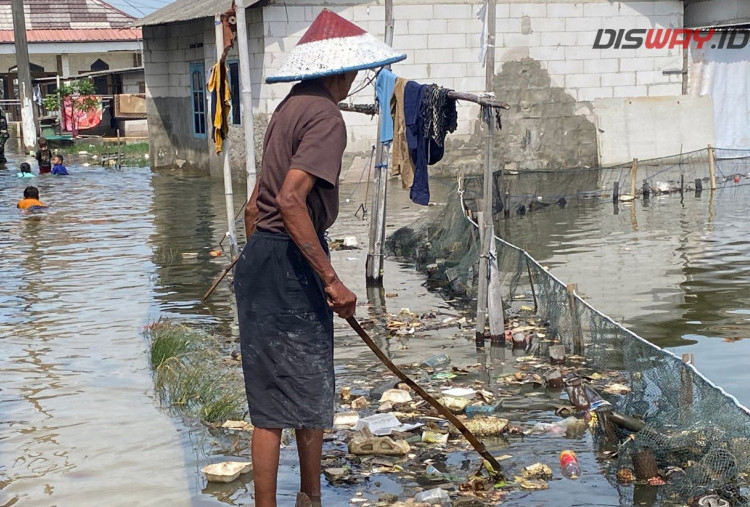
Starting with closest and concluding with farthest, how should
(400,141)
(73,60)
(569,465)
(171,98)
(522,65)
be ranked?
(569,465) < (400,141) < (522,65) < (171,98) < (73,60)

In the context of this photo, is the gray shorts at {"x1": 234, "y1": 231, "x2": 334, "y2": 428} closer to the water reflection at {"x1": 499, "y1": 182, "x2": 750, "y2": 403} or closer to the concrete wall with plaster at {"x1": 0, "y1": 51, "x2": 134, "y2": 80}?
the water reflection at {"x1": 499, "y1": 182, "x2": 750, "y2": 403}

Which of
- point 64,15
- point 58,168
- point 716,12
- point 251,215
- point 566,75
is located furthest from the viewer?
point 64,15

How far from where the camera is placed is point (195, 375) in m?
6.96

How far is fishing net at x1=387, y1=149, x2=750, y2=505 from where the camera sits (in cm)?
488

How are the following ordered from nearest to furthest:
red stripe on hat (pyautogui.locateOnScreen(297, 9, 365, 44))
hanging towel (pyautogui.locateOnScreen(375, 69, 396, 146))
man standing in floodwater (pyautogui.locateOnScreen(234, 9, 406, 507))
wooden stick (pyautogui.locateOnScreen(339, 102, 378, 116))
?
1. man standing in floodwater (pyautogui.locateOnScreen(234, 9, 406, 507))
2. red stripe on hat (pyautogui.locateOnScreen(297, 9, 365, 44))
3. hanging towel (pyautogui.locateOnScreen(375, 69, 396, 146))
4. wooden stick (pyautogui.locateOnScreen(339, 102, 378, 116))

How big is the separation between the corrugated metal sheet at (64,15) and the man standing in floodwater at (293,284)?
129 ft

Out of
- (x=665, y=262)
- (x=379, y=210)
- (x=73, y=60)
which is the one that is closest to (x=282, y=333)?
(x=379, y=210)

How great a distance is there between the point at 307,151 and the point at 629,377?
10.1 feet

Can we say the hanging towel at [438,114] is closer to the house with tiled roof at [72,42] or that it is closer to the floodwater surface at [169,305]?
the floodwater surface at [169,305]

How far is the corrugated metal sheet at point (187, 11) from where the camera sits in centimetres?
1939

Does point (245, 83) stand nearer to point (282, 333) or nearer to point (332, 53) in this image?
point (332, 53)

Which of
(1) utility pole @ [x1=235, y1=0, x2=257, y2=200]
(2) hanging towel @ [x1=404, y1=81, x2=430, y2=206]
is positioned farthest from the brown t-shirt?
(1) utility pole @ [x1=235, y1=0, x2=257, y2=200]

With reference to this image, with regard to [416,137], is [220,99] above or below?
above

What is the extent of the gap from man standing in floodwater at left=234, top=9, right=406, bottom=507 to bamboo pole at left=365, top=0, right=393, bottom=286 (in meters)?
5.35
